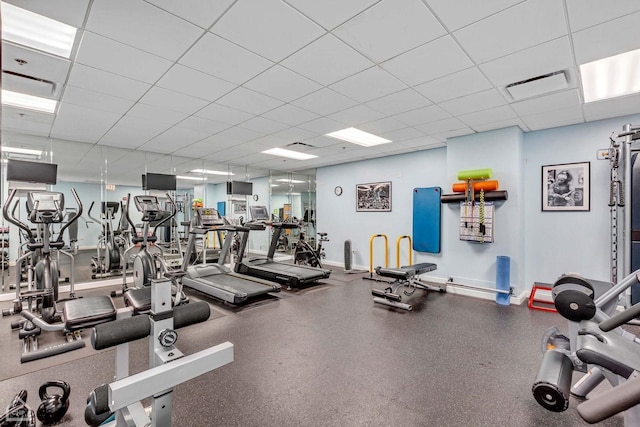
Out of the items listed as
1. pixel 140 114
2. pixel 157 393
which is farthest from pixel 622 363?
pixel 140 114

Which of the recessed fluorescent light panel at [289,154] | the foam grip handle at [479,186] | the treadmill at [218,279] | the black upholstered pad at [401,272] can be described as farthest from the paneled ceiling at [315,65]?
the black upholstered pad at [401,272]

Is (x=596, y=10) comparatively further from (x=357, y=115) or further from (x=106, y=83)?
(x=106, y=83)

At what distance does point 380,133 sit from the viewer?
17.3 feet

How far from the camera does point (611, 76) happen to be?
3.32m

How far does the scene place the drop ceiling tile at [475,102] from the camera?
3.72 meters

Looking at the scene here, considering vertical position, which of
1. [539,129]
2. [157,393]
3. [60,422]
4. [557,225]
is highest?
[539,129]

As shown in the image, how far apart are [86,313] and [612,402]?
265 cm

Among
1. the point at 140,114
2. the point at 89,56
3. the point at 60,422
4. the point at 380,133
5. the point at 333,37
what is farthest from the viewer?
the point at 380,133

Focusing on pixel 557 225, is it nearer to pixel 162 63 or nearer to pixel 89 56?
pixel 162 63

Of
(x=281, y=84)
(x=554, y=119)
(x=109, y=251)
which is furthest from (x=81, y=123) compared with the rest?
(x=554, y=119)

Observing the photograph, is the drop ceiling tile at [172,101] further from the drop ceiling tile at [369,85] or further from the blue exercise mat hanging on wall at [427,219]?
the blue exercise mat hanging on wall at [427,219]

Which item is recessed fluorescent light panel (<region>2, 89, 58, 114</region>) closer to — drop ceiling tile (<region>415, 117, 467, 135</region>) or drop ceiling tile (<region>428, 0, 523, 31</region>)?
drop ceiling tile (<region>428, 0, 523, 31</region>)

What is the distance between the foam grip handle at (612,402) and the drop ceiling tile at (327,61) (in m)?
2.67

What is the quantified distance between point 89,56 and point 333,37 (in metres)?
2.16
